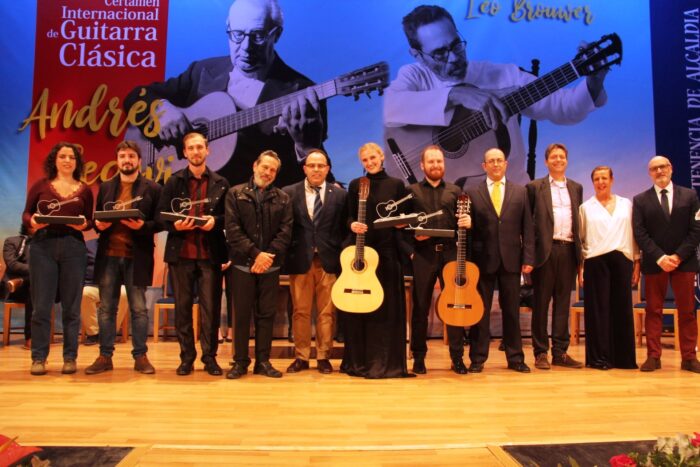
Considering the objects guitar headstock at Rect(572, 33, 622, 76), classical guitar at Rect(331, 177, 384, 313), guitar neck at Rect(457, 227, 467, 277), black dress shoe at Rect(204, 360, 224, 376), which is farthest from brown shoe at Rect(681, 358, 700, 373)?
guitar headstock at Rect(572, 33, 622, 76)

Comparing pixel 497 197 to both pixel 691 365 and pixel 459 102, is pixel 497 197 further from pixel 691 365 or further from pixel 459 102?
pixel 459 102

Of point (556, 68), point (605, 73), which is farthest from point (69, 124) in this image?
point (605, 73)

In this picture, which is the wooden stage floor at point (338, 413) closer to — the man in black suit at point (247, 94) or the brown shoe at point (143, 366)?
the brown shoe at point (143, 366)

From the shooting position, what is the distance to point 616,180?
7.35 m

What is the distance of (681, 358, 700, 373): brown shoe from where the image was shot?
4.59 metres

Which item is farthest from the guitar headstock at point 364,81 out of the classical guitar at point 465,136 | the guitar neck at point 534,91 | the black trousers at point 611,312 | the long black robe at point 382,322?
the black trousers at point 611,312

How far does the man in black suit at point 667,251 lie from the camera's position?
4633 millimetres

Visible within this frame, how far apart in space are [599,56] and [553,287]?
13.8 ft

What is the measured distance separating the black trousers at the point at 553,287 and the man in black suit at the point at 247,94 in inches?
135

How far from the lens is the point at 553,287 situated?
473 cm

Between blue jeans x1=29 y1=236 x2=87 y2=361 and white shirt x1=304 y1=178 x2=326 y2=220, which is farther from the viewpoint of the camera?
white shirt x1=304 y1=178 x2=326 y2=220

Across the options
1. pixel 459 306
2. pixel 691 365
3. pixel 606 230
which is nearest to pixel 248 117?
pixel 459 306

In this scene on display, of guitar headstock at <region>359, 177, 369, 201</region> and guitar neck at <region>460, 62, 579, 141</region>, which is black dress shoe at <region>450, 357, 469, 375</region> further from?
guitar neck at <region>460, 62, 579, 141</region>

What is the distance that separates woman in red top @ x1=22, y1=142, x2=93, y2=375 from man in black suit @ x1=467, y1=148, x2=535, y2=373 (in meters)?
3.04
